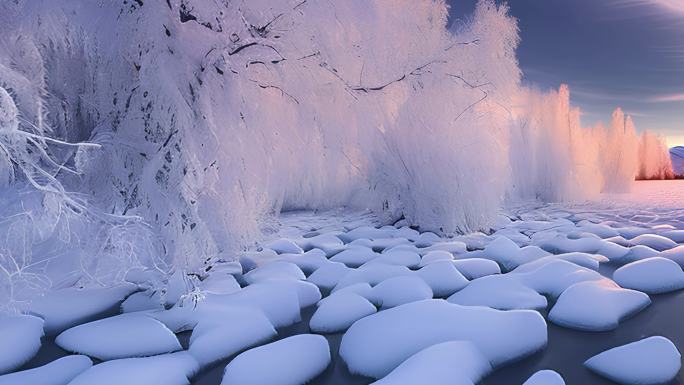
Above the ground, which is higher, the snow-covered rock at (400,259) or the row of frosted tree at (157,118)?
the row of frosted tree at (157,118)

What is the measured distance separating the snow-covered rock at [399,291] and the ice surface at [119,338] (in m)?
0.82

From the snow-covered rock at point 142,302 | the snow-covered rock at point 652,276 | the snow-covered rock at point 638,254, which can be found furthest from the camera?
the snow-covered rock at point 638,254

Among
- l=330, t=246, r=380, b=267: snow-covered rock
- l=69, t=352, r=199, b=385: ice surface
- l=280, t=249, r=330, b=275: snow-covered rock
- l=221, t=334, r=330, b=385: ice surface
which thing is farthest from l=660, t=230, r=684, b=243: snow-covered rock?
l=69, t=352, r=199, b=385: ice surface

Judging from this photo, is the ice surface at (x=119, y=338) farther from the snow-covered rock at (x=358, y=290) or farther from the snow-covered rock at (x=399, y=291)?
the snow-covered rock at (x=399, y=291)

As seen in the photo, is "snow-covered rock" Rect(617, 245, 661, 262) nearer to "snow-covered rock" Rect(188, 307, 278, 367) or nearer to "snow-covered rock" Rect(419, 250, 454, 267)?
"snow-covered rock" Rect(419, 250, 454, 267)

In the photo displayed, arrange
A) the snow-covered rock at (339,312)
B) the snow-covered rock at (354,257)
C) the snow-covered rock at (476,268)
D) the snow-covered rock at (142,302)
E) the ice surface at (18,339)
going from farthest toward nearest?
the snow-covered rock at (354,257) < the snow-covered rock at (476,268) < the snow-covered rock at (142,302) < the snow-covered rock at (339,312) < the ice surface at (18,339)

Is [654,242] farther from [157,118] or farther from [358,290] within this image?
[157,118]

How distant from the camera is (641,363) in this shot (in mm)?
1229

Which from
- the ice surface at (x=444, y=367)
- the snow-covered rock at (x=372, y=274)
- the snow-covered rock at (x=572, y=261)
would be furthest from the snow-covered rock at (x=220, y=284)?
the snow-covered rock at (x=572, y=261)

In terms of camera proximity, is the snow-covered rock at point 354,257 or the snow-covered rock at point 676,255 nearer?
the snow-covered rock at point 676,255

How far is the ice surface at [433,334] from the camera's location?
1.34 m

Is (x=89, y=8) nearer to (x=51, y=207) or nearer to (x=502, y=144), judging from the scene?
(x=51, y=207)

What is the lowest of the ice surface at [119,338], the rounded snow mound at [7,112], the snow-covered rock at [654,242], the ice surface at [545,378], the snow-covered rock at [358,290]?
the ice surface at [545,378]

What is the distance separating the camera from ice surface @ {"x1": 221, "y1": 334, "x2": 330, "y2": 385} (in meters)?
1.24
